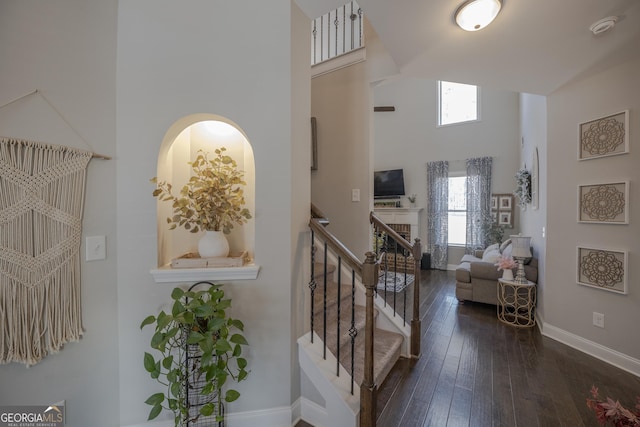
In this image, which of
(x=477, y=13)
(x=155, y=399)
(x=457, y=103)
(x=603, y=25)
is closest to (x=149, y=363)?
(x=155, y=399)

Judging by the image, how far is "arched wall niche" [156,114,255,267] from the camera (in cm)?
163

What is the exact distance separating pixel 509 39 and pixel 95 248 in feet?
10.3

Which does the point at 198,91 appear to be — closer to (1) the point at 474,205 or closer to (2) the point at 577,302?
(2) the point at 577,302

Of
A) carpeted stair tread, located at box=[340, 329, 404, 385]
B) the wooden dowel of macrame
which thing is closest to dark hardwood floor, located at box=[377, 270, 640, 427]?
carpeted stair tread, located at box=[340, 329, 404, 385]

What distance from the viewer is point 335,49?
3.10 meters

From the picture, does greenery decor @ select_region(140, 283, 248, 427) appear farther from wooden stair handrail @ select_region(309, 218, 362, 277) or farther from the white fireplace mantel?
the white fireplace mantel

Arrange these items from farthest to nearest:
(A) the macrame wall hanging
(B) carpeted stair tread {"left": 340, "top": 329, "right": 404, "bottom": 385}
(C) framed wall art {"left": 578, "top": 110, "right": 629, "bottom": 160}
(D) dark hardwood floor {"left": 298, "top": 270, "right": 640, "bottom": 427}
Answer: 1. (C) framed wall art {"left": 578, "top": 110, "right": 629, "bottom": 160}
2. (B) carpeted stair tread {"left": 340, "top": 329, "right": 404, "bottom": 385}
3. (D) dark hardwood floor {"left": 298, "top": 270, "right": 640, "bottom": 427}
4. (A) the macrame wall hanging

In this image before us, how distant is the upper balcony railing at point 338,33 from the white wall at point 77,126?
226 centimetres

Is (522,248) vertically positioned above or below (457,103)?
below

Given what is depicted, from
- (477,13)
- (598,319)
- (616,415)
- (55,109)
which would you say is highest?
(477,13)

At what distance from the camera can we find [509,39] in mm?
1895

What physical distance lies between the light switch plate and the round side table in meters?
4.01

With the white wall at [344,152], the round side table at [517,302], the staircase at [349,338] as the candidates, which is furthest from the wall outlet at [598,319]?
the white wall at [344,152]

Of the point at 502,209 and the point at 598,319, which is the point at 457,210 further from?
the point at 598,319
